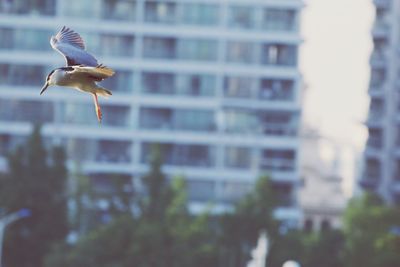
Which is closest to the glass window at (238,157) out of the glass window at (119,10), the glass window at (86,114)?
the glass window at (86,114)

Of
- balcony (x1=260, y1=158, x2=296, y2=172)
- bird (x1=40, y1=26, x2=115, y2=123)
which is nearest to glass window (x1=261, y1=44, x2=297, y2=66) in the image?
balcony (x1=260, y1=158, x2=296, y2=172)

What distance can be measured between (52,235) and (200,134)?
24.3m

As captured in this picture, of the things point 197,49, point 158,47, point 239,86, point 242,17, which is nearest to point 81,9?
point 158,47

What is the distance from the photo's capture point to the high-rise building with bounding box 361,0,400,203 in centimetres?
9012

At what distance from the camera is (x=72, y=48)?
267 inches

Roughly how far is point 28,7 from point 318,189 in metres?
43.6

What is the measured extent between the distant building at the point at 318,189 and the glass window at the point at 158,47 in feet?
60.2

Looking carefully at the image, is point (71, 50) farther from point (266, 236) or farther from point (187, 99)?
point (187, 99)

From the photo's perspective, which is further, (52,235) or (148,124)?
(148,124)

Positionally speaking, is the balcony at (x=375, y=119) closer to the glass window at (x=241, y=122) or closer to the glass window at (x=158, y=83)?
the glass window at (x=241, y=122)

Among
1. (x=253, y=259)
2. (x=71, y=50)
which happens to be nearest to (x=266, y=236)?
(x=253, y=259)

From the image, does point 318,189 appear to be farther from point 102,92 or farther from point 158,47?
point 102,92

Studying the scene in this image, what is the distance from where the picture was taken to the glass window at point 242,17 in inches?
3388

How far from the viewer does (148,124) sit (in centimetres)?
8650
